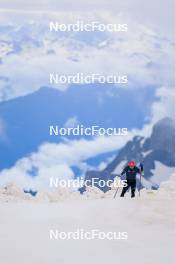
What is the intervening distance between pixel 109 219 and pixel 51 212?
7.71ft

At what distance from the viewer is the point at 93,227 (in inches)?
816

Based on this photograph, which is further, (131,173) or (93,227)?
(131,173)

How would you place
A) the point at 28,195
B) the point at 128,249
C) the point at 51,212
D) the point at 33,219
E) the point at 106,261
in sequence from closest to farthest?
the point at 106,261, the point at 128,249, the point at 33,219, the point at 51,212, the point at 28,195

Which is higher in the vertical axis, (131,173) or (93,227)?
(131,173)

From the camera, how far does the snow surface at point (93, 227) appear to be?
16.9 m

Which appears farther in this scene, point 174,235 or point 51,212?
point 51,212

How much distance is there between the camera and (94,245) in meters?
18.2

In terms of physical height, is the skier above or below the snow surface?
above

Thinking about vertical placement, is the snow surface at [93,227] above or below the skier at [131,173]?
below

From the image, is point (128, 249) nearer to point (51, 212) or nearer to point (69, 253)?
point (69, 253)

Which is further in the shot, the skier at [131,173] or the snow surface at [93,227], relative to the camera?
the skier at [131,173]

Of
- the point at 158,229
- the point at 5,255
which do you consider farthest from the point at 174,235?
the point at 5,255

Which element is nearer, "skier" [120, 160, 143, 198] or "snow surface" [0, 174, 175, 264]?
"snow surface" [0, 174, 175, 264]

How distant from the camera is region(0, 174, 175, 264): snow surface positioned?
16938 millimetres
